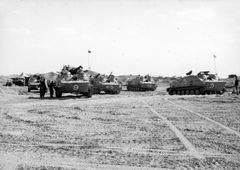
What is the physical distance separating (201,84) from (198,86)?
36 cm

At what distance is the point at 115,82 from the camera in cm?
3062

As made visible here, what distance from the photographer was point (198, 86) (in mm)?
27500

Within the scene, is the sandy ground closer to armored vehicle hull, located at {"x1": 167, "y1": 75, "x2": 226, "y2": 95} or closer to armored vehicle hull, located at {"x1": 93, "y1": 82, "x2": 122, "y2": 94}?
armored vehicle hull, located at {"x1": 167, "y1": 75, "x2": 226, "y2": 95}

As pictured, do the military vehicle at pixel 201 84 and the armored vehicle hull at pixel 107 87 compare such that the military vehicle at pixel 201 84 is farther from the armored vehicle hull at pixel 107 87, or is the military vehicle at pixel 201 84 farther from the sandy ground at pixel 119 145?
the sandy ground at pixel 119 145

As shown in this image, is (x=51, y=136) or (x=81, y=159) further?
(x=51, y=136)

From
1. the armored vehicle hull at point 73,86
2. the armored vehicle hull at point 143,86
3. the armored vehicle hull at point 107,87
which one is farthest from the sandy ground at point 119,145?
the armored vehicle hull at point 143,86

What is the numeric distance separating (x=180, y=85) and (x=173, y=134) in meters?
24.4

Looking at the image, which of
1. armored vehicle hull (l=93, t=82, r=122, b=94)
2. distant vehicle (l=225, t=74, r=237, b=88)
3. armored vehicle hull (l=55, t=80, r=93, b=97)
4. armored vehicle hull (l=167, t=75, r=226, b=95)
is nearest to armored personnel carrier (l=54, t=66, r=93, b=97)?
armored vehicle hull (l=55, t=80, r=93, b=97)

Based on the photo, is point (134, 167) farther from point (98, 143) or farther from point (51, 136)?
point (51, 136)

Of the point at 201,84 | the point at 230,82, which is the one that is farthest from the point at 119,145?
the point at 230,82

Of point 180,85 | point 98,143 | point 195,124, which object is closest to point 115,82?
point 180,85

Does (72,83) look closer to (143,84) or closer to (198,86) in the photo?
(198,86)

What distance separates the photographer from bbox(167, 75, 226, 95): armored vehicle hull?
89.6 ft

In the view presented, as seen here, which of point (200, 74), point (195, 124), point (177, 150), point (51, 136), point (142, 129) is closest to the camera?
point (177, 150)
